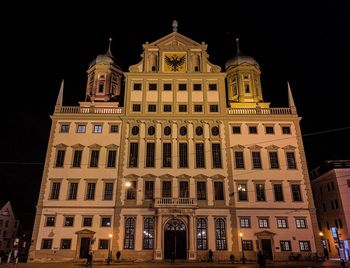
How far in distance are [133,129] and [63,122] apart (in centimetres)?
982

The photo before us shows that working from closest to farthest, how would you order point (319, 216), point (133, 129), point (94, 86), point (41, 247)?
point (41, 247) < point (133, 129) < point (94, 86) < point (319, 216)

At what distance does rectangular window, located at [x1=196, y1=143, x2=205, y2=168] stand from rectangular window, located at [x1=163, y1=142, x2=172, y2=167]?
144 inches

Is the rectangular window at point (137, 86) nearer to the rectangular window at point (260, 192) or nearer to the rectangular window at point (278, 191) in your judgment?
the rectangular window at point (260, 192)

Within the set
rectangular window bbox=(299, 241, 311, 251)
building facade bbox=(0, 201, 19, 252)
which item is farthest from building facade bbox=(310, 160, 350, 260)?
building facade bbox=(0, 201, 19, 252)

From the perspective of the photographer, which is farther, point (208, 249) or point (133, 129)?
point (133, 129)

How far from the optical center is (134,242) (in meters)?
33.6

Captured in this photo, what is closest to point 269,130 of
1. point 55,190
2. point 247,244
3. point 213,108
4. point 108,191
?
point 213,108

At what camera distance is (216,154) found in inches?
1492

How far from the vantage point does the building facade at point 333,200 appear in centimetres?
4353

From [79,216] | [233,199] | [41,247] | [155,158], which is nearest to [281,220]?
[233,199]

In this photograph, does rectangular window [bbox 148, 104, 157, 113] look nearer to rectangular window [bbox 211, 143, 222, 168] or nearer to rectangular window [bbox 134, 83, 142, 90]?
rectangular window [bbox 134, 83, 142, 90]

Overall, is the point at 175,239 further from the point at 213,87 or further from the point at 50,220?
the point at 213,87

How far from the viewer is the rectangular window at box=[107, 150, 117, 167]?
3725 centimetres

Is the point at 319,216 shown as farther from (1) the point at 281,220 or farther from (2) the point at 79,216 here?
(2) the point at 79,216
